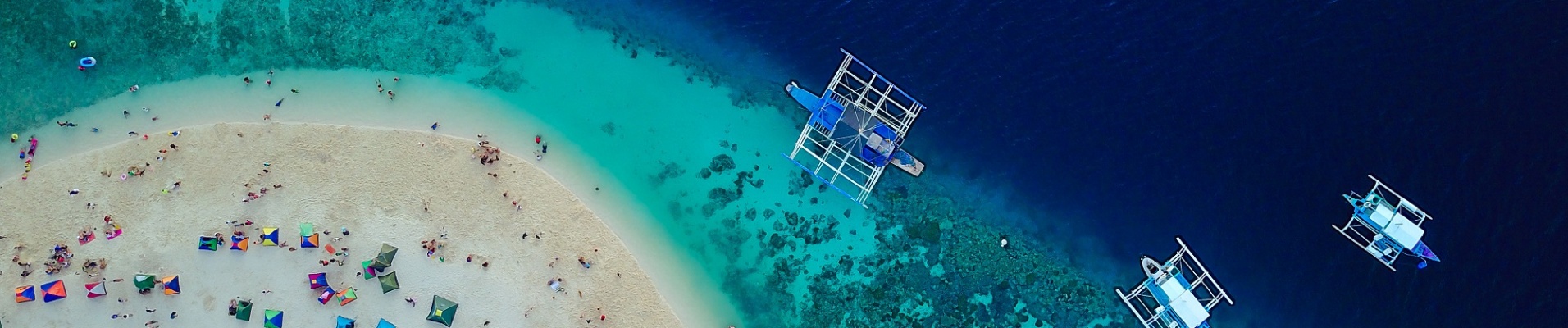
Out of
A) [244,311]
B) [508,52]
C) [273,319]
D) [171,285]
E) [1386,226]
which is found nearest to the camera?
[171,285]

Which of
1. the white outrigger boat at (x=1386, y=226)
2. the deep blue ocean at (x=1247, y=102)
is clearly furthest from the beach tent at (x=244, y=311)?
the white outrigger boat at (x=1386, y=226)

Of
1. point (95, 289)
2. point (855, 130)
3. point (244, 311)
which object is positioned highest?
point (855, 130)

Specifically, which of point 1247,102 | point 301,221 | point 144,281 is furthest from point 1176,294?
point 144,281

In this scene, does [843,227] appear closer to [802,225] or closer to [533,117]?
[802,225]

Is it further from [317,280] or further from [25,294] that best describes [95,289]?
[317,280]

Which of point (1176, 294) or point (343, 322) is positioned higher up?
point (1176, 294)

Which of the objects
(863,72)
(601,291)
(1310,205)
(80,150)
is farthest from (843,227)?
(80,150)

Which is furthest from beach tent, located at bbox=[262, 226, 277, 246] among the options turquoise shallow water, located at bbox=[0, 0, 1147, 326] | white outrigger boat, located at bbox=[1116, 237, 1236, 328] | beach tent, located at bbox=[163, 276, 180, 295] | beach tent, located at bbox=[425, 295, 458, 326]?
white outrigger boat, located at bbox=[1116, 237, 1236, 328]
